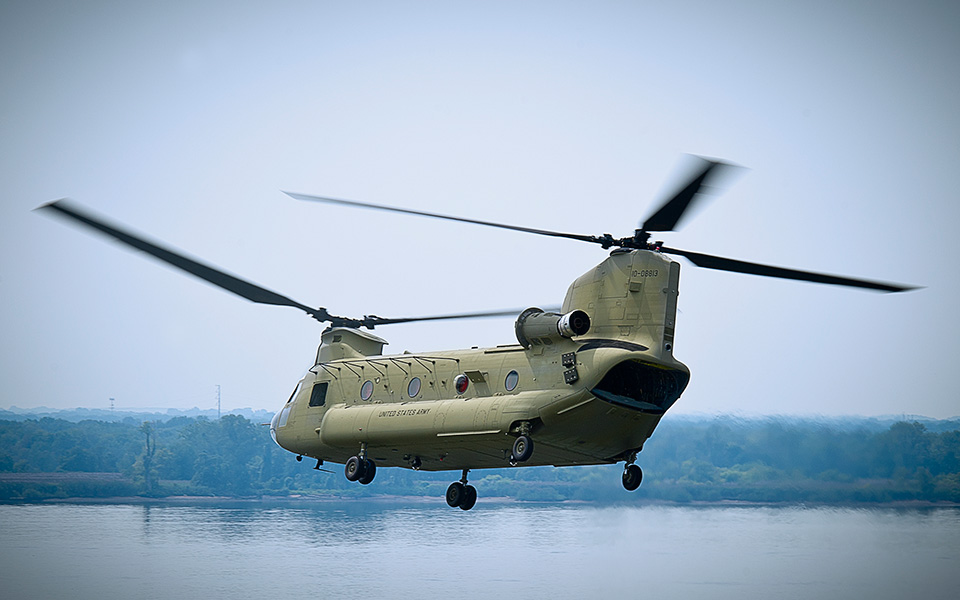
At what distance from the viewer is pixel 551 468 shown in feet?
188

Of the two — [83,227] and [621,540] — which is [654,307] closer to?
→ [83,227]

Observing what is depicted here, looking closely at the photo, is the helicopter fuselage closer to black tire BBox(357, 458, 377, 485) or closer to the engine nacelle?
the engine nacelle

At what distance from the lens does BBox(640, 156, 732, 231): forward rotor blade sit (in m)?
17.2

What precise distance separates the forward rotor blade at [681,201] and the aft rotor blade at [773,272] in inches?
31.6

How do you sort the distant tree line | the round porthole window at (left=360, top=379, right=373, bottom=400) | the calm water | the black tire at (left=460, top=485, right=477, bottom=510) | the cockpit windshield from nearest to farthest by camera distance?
the cockpit windshield
the round porthole window at (left=360, top=379, right=373, bottom=400)
the black tire at (left=460, top=485, right=477, bottom=510)
the calm water
the distant tree line

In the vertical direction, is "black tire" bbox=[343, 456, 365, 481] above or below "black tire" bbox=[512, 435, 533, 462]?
below

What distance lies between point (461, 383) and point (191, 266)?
6493 mm

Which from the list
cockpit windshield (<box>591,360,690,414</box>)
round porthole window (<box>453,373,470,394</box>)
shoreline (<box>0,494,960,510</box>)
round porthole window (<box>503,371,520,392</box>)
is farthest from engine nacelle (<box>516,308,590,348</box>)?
shoreline (<box>0,494,960,510</box>)

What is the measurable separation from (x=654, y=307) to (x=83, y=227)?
11.4 m

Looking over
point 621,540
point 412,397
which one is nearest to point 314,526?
point 621,540

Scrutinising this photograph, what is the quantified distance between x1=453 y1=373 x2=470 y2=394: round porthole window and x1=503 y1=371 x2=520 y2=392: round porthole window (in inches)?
39.3

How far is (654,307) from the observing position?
20078 millimetres

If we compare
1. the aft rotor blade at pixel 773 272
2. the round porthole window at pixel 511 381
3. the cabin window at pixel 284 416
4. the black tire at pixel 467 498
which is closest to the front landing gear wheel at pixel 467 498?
the black tire at pixel 467 498

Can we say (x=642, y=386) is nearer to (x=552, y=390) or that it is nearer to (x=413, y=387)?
(x=552, y=390)
